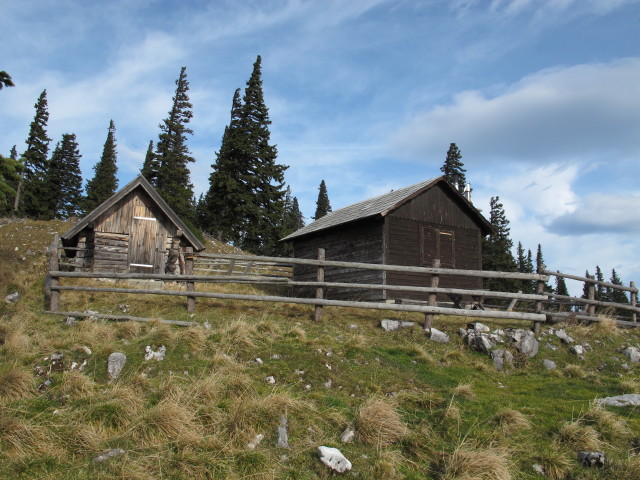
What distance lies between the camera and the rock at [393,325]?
10.6 meters

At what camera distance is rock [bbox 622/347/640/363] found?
34.0 feet

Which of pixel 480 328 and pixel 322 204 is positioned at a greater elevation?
pixel 322 204

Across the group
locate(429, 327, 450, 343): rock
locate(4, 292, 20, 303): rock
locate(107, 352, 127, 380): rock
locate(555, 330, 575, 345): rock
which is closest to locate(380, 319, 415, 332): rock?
locate(429, 327, 450, 343): rock

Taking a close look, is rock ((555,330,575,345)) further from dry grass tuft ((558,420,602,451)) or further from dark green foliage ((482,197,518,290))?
dark green foliage ((482,197,518,290))

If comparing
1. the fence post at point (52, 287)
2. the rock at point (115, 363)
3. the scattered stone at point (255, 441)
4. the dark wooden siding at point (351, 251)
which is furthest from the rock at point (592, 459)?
the dark wooden siding at point (351, 251)

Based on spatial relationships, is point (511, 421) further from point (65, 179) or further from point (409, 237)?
point (65, 179)

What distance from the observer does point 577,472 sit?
4.99 metres

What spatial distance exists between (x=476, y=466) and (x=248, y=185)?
112 ft

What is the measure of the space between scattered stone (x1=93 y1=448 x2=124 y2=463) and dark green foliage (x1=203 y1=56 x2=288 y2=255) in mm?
31028

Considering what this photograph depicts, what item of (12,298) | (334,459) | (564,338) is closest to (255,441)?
(334,459)

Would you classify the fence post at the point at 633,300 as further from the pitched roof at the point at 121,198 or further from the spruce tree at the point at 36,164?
the spruce tree at the point at 36,164

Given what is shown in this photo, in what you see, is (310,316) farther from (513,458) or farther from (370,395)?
(513,458)

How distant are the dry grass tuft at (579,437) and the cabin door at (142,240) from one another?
17.4 m

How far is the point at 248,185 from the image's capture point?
3731 cm
